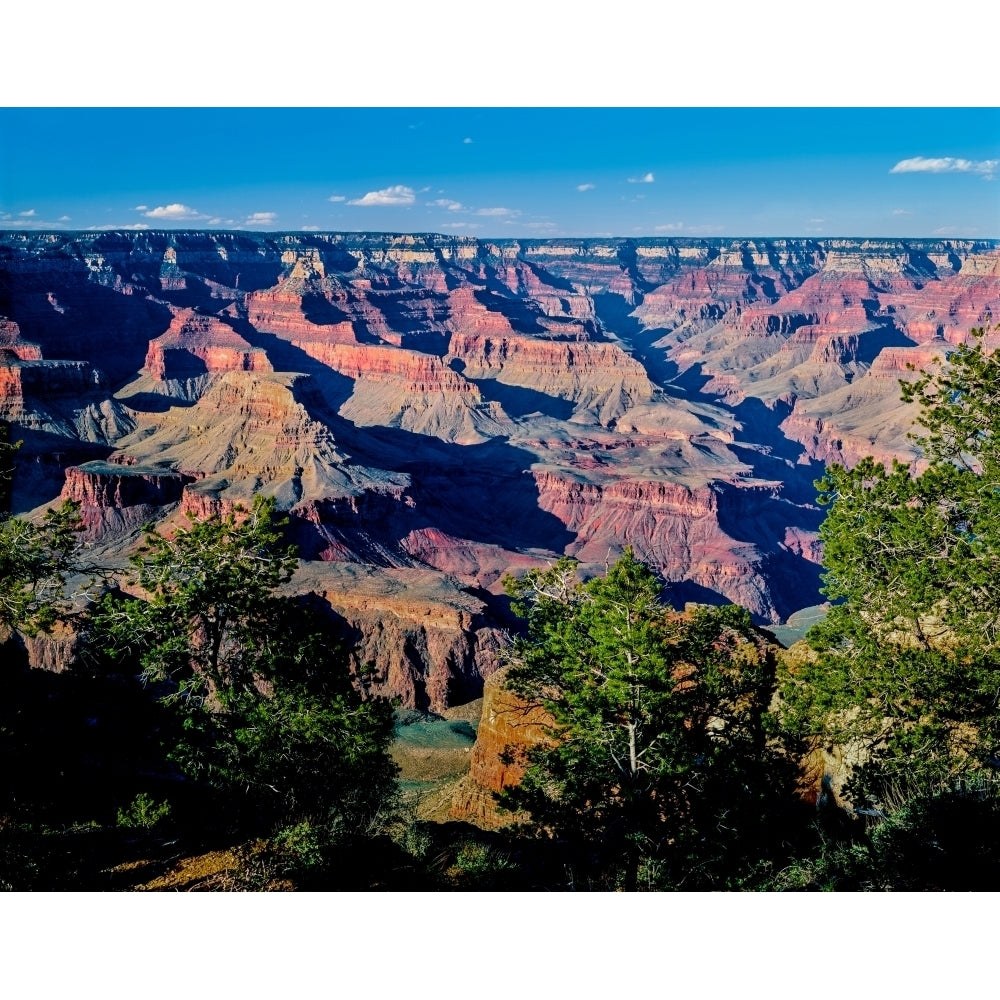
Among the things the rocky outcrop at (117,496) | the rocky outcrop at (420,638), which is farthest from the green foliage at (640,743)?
the rocky outcrop at (117,496)

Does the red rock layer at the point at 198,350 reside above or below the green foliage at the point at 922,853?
above

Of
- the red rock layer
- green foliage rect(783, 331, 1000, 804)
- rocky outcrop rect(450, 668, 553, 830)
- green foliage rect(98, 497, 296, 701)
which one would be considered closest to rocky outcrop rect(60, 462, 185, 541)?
rocky outcrop rect(450, 668, 553, 830)

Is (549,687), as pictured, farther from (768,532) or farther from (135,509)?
(768,532)

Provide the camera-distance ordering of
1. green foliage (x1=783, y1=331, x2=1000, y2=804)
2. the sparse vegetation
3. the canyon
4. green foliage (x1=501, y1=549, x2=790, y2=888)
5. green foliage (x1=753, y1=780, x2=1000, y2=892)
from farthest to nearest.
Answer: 1. the canyon
2. green foliage (x1=501, y1=549, x2=790, y2=888)
3. green foliage (x1=783, y1=331, x2=1000, y2=804)
4. the sparse vegetation
5. green foliage (x1=753, y1=780, x2=1000, y2=892)

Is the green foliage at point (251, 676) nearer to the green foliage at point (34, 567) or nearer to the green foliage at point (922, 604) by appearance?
the green foliage at point (34, 567)

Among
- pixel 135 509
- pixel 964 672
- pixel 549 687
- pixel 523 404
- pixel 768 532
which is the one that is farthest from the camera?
pixel 523 404

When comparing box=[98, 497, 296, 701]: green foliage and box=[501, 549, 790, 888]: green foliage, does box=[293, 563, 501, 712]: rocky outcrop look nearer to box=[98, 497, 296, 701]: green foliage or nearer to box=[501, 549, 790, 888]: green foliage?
box=[98, 497, 296, 701]: green foliage

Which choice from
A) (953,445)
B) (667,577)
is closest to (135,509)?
(667,577)
